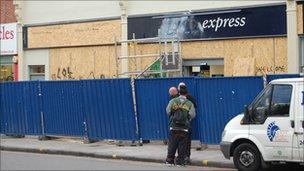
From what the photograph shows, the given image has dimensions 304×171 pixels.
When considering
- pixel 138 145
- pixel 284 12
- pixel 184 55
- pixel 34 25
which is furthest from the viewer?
pixel 34 25

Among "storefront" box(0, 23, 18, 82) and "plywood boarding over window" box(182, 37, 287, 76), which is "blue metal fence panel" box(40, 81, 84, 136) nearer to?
"plywood boarding over window" box(182, 37, 287, 76)

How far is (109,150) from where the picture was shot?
646 inches

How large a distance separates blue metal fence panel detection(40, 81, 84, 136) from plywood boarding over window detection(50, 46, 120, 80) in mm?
5407

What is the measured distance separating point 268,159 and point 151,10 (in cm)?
1237

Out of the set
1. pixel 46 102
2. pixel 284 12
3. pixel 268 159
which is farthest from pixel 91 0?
pixel 268 159

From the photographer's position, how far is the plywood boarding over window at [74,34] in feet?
80.5

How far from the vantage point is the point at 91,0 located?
25172 mm

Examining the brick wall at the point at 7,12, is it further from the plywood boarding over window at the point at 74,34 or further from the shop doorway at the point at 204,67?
the shop doorway at the point at 204,67

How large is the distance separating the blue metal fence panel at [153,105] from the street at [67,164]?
6.69ft

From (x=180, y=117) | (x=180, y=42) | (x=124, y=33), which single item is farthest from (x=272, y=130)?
(x=124, y=33)

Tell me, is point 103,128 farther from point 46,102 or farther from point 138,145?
point 46,102

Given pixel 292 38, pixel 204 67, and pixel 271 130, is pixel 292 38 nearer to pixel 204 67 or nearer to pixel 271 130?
pixel 204 67

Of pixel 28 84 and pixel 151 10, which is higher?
pixel 151 10

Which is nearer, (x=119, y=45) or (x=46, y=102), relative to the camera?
(x=46, y=102)
